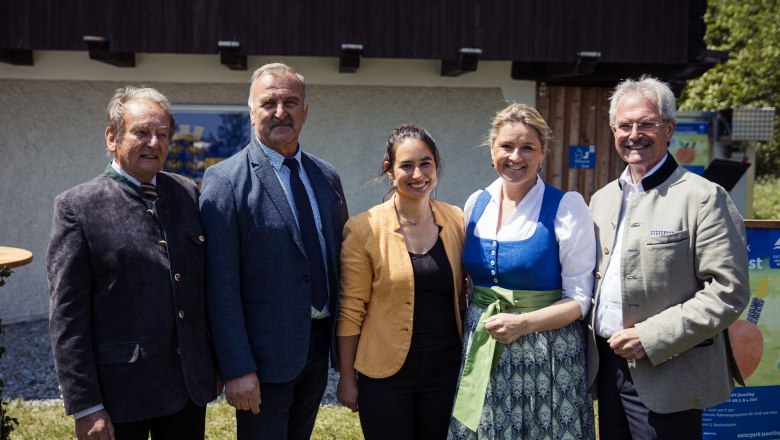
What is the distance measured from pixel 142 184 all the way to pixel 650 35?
6.05m

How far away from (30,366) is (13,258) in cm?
351

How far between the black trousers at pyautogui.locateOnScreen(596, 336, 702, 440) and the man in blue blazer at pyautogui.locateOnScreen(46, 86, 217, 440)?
1580 millimetres

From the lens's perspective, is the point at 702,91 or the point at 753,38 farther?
the point at 753,38

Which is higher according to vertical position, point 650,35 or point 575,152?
point 650,35

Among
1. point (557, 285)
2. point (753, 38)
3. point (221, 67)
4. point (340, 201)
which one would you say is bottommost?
point (557, 285)

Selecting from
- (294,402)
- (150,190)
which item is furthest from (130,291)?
(294,402)

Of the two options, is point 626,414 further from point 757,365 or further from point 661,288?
point 757,365

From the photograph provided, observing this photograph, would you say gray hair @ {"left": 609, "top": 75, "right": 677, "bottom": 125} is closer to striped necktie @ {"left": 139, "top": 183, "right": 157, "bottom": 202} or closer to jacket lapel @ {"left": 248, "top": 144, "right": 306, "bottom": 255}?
jacket lapel @ {"left": 248, "top": 144, "right": 306, "bottom": 255}

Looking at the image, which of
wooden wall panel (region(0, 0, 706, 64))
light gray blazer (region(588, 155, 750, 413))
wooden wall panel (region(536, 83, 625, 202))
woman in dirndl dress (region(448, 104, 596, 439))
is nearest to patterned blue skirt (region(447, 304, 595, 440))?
woman in dirndl dress (region(448, 104, 596, 439))

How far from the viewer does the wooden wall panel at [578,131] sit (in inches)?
296

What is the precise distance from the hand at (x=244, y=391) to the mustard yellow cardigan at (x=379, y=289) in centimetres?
43

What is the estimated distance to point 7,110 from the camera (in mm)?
7270

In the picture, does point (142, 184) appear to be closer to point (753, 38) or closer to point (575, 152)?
point (575, 152)

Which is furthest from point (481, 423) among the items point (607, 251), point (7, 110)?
point (7, 110)
